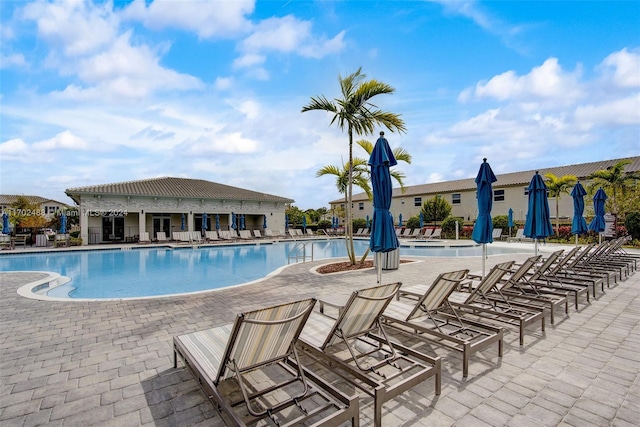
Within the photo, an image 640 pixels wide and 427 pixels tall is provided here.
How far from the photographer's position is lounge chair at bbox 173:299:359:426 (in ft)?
7.76

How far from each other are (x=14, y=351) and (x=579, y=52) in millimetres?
15936

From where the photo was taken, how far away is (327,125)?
1123cm

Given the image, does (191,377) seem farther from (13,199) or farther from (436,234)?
(13,199)

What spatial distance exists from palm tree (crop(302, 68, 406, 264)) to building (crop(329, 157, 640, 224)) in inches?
664

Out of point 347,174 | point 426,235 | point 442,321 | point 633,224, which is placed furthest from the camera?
point 426,235

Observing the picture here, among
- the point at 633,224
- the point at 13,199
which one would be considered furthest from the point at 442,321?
the point at 13,199

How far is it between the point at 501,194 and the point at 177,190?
28.7m

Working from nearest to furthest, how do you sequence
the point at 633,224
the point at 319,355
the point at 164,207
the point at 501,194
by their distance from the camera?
1. the point at 319,355
2. the point at 633,224
3. the point at 164,207
4. the point at 501,194

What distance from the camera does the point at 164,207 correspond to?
25469mm

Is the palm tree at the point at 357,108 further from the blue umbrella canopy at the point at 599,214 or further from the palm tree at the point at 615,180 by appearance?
the palm tree at the point at 615,180

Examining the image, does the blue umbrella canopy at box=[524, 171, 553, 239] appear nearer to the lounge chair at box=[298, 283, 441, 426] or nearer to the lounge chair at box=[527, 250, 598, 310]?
the lounge chair at box=[527, 250, 598, 310]

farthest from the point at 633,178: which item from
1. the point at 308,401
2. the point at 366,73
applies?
the point at 308,401

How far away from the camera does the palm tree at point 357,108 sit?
10.5m

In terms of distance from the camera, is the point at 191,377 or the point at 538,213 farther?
the point at 538,213
